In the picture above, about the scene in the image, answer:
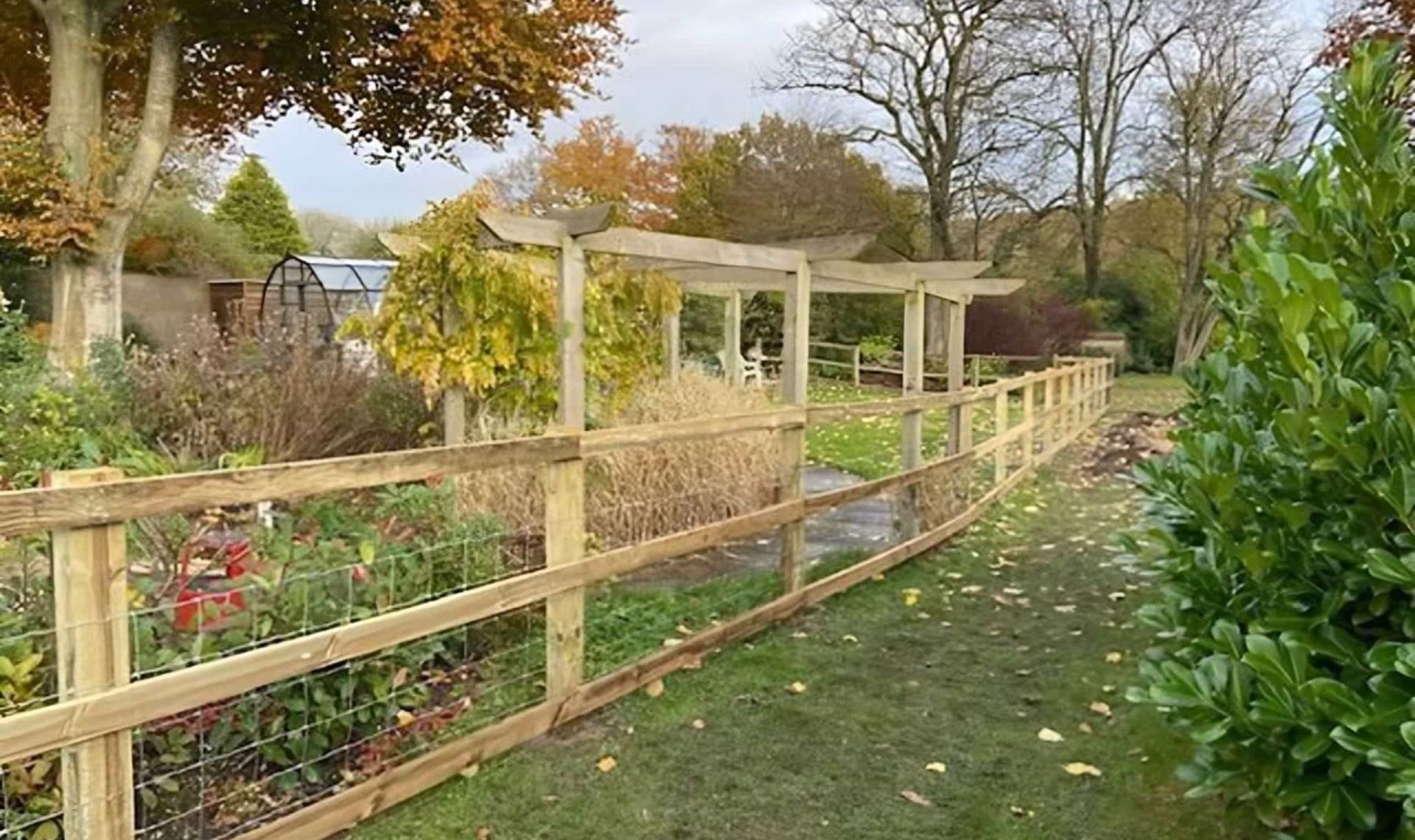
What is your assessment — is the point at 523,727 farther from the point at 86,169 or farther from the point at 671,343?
the point at 86,169

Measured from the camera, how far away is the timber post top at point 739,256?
3512 mm

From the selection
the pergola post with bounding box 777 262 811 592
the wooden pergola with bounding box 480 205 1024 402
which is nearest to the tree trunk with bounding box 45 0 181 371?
the wooden pergola with bounding box 480 205 1024 402

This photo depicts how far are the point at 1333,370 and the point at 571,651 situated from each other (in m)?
2.48

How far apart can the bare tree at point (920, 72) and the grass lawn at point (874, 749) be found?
17.5 meters

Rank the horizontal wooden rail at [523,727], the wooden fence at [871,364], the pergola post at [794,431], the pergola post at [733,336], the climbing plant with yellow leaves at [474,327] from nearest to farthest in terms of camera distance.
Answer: the horizontal wooden rail at [523,727], the pergola post at [794,431], the climbing plant with yellow leaves at [474,327], the pergola post at [733,336], the wooden fence at [871,364]

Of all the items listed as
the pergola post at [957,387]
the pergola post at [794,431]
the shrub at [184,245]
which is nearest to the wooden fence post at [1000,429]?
the pergola post at [957,387]

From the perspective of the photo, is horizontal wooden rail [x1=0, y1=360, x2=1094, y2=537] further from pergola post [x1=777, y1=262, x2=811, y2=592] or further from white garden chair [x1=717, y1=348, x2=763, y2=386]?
white garden chair [x1=717, y1=348, x2=763, y2=386]

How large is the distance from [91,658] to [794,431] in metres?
3.22

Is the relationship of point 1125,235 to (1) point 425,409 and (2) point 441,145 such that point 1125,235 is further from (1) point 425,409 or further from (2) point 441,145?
(1) point 425,409

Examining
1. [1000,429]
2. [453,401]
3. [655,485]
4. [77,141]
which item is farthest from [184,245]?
[1000,429]

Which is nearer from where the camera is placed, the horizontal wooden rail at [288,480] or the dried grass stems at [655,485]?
the horizontal wooden rail at [288,480]

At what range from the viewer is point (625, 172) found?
26734 mm

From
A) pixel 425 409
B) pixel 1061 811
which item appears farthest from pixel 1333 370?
pixel 425 409

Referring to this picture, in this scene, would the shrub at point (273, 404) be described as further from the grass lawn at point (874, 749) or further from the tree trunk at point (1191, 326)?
the tree trunk at point (1191, 326)
